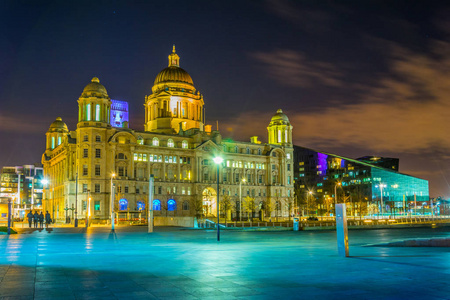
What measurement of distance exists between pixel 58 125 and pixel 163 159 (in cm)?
4241

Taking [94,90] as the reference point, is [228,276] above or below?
below

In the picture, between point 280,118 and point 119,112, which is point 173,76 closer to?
point 119,112

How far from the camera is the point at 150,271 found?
16078 millimetres

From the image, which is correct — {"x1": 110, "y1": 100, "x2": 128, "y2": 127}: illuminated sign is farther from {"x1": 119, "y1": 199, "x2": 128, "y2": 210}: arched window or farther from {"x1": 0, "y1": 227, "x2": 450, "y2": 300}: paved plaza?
{"x1": 0, "y1": 227, "x2": 450, "y2": 300}: paved plaza

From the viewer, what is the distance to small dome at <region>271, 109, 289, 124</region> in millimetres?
140750

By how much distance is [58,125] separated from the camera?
5591 inches

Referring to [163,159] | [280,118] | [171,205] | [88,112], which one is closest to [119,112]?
[163,159]

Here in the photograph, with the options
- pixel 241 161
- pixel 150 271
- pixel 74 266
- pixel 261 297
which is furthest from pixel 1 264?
pixel 241 161

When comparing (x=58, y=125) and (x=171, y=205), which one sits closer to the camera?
(x=171, y=205)

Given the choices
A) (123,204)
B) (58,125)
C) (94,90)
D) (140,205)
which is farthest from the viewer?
(58,125)

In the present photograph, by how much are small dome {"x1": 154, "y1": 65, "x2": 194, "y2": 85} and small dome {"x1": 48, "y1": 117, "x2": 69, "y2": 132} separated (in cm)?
3047

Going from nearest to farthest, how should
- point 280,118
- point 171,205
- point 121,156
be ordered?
1. point 121,156
2. point 171,205
3. point 280,118

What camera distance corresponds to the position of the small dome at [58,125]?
141500mm

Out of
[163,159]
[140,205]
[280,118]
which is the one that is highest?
[280,118]
